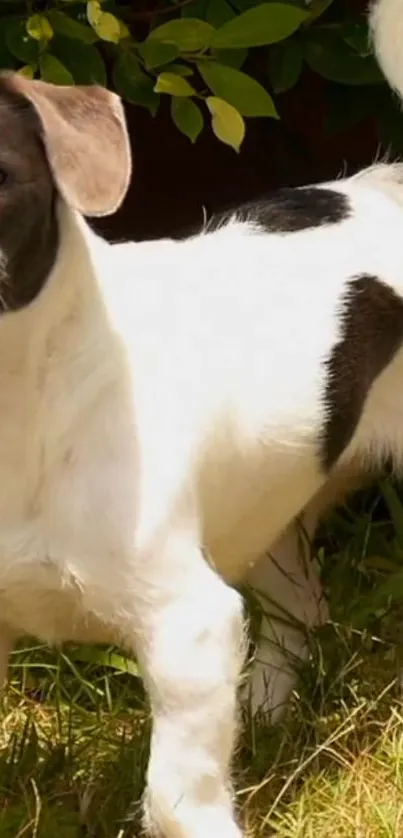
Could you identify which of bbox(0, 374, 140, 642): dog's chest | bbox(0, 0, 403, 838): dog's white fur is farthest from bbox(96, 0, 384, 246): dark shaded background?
bbox(0, 374, 140, 642): dog's chest

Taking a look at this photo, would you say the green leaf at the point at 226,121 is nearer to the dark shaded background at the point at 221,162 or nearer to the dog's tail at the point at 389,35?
A: the dog's tail at the point at 389,35

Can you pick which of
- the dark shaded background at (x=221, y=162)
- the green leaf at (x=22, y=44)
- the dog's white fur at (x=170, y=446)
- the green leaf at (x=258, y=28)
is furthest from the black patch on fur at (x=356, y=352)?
the dark shaded background at (x=221, y=162)

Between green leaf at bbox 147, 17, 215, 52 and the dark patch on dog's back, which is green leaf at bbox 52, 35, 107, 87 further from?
the dark patch on dog's back

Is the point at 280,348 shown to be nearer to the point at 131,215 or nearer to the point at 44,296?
the point at 44,296

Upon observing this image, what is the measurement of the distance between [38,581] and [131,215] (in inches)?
52.2

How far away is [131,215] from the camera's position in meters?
2.73

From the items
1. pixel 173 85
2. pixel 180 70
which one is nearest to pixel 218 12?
pixel 180 70

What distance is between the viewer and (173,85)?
71.4 inches

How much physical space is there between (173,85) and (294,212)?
23 cm

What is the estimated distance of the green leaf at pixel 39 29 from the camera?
6.05 ft

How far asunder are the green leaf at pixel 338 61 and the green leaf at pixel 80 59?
13.6 inches

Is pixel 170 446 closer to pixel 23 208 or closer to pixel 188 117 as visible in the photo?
pixel 23 208

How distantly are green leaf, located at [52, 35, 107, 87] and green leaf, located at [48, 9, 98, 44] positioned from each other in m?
0.05

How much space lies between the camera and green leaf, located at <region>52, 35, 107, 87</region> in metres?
1.97
